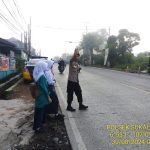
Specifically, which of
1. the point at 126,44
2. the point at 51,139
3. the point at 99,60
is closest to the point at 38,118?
the point at 51,139

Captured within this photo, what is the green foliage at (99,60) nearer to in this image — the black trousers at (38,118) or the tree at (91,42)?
the tree at (91,42)

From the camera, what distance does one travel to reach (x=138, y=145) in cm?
613

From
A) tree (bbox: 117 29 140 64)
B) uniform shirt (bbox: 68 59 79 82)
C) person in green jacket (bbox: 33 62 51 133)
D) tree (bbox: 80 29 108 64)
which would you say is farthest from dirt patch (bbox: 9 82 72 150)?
tree (bbox: 80 29 108 64)

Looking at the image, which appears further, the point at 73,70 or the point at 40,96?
the point at 73,70

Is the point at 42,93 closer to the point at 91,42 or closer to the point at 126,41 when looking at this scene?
the point at 126,41

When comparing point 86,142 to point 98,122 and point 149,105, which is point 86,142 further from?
point 149,105

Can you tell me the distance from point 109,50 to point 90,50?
2803 centimetres

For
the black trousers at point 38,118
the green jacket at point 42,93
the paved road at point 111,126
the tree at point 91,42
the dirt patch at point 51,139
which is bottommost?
the dirt patch at point 51,139

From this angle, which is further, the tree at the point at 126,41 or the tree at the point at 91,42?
the tree at the point at 91,42

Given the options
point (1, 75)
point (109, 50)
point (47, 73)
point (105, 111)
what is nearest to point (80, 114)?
point (105, 111)

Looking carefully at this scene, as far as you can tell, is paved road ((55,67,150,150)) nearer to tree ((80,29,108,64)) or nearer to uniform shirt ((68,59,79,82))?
uniform shirt ((68,59,79,82))

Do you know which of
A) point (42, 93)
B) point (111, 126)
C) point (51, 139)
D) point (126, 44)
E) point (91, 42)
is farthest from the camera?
point (91, 42)

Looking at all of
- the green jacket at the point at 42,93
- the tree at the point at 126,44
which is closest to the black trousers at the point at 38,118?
the green jacket at the point at 42,93

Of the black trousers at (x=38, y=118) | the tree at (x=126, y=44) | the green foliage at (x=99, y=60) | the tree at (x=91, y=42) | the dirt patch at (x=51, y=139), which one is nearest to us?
the dirt patch at (x=51, y=139)
